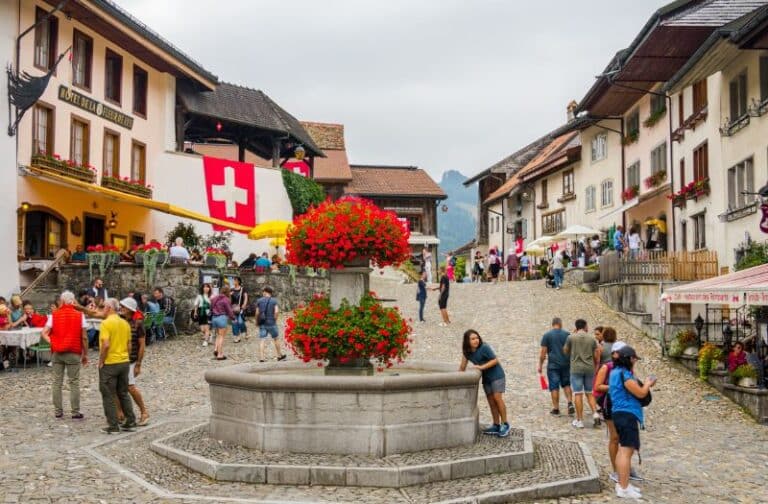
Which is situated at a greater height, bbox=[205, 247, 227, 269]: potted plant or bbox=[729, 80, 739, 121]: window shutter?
bbox=[729, 80, 739, 121]: window shutter

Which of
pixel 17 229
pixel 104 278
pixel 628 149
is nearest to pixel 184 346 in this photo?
pixel 104 278

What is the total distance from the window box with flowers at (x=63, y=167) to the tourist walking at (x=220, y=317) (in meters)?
8.09

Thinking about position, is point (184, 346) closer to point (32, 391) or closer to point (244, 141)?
point (32, 391)

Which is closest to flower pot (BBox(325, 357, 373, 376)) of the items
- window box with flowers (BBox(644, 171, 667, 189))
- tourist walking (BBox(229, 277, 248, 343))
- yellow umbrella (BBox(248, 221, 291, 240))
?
tourist walking (BBox(229, 277, 248, 343))

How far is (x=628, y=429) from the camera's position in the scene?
8.97 m

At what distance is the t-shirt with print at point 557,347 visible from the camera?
46.2ft

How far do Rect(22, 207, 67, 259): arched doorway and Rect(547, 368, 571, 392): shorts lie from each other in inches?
670

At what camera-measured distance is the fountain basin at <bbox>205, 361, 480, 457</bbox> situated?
31.6 feet

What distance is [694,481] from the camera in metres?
10.1

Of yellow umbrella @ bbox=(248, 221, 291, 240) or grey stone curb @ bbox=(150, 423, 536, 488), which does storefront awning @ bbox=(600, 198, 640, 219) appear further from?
grey stone curb @ bbox=(150, 423, 536, 488)

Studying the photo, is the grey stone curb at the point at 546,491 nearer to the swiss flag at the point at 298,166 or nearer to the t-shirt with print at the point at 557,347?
the t-shirt with print at the point at 557,347

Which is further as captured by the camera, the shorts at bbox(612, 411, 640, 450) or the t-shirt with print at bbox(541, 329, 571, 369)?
the t-shirt with print at bbox(541, 329, 571, 369)

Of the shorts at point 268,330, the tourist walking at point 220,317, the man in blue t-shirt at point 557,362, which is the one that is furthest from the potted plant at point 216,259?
the man in blue t-shirt at point 557,362

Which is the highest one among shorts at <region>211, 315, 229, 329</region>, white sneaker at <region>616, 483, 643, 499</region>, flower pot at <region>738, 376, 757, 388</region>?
shorts at <region>211, 315, 229, 329</region>
